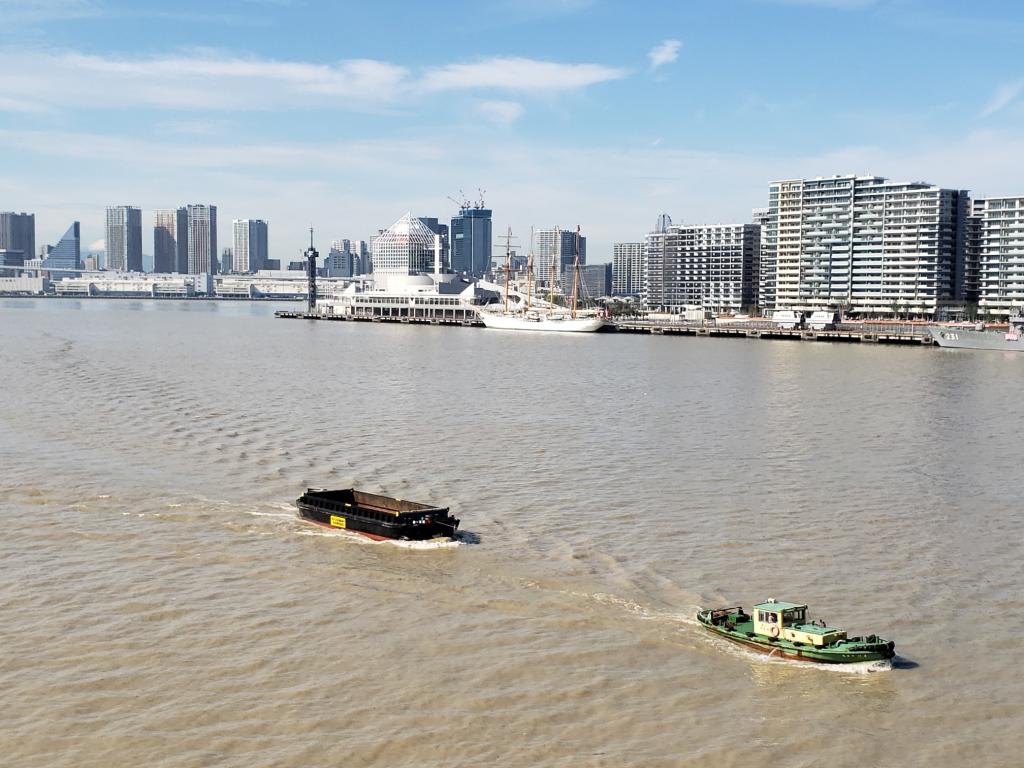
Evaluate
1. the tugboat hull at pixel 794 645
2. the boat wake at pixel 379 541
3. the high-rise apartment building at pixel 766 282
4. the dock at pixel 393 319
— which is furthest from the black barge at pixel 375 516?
the high-rise apartment building at pixel 766 282

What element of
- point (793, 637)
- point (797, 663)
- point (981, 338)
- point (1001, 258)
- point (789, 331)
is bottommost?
point (797, 663)

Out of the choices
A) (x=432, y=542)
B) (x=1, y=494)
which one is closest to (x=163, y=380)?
(x=1, y=494)

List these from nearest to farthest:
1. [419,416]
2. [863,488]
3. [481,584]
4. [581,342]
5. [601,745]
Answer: [601,745], [481,584], [863,488], [419,416], [581,342]

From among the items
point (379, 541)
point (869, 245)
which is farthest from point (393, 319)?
point (379, 541)

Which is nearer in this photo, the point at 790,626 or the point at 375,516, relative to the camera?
the point at 790,626

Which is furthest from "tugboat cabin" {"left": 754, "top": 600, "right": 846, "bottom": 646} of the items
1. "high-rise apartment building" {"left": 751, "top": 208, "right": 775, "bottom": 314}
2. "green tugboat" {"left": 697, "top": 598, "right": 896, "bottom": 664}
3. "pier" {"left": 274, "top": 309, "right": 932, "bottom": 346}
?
"high-rise apartment building" {"left": 751, "top": 208, "right": 775, "bottom": 314}

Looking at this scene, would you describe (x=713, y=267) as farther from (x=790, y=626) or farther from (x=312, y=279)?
(x=790, y=626)

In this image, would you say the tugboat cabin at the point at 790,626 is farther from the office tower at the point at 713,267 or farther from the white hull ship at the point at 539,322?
the office tower at the point at 713,267

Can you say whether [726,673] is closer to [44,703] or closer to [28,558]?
[44,703]

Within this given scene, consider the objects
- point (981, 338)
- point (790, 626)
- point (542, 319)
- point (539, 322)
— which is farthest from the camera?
point (542, 319)
